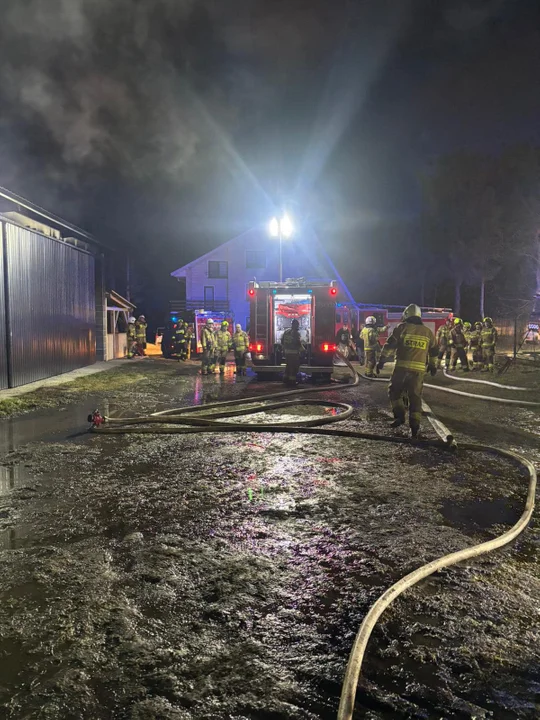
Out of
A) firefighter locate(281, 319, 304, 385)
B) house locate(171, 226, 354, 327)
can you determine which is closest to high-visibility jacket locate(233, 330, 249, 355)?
firefighter locate(281, 319, 304, 385)

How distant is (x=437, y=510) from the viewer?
4062 mm

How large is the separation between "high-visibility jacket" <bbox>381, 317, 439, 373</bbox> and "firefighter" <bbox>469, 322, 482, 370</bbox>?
10.3 m

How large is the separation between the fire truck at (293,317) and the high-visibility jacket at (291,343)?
81 cm

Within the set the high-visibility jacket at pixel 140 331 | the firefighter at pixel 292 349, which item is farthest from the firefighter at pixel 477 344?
the high-visibility jacket at pixel 140 331

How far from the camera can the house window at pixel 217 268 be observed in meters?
38.4

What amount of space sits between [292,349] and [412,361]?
5.67 m

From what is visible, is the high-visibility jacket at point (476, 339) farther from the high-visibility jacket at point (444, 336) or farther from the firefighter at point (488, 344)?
the high-visibility jacket at point (444, 336)

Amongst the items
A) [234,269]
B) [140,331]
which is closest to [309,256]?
[234,269]

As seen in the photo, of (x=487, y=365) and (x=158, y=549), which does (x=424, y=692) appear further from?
(x=487, y=365)

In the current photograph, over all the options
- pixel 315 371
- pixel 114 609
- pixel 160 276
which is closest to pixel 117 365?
pixel 315 371

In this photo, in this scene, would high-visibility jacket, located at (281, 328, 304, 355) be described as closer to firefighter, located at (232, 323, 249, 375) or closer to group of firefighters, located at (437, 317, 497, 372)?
firefighter, located at (232, 323, 249, 375)

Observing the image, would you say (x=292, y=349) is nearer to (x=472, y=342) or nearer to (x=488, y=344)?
(x=488, y=344)

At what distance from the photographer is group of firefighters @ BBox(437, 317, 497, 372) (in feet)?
51.7

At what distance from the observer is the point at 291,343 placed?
12195 millimetres
